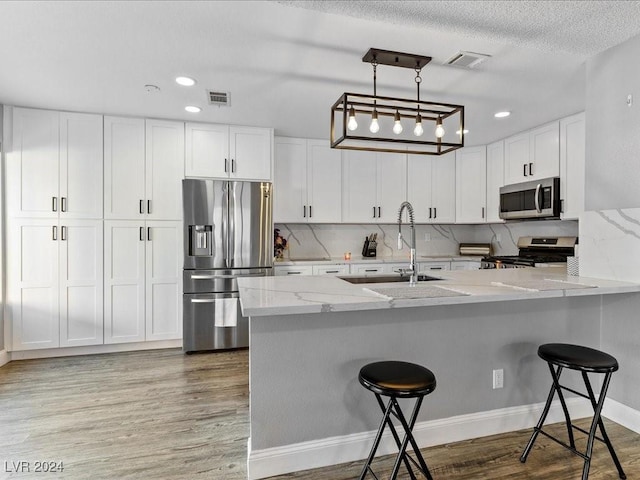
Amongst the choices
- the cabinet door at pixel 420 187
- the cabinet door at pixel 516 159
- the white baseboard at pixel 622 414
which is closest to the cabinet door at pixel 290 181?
the cabinet door at pixel 420 187

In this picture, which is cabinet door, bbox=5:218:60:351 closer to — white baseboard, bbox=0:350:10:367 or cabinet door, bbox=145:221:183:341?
white baseboard, bbox=0:350:10:367

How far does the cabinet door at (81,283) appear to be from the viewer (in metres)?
3.56

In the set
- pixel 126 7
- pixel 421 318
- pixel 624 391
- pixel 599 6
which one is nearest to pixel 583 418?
pixel 624 391

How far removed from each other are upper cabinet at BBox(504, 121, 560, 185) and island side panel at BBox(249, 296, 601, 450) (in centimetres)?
193

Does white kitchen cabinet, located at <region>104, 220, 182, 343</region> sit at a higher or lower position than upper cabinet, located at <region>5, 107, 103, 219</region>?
lower

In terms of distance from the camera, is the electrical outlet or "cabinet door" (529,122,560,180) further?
"cabinet door" (529,122,560,180)

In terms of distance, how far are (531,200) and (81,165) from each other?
474 centimetres

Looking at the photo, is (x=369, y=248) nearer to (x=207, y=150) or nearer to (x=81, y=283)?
(x=207, y=150)

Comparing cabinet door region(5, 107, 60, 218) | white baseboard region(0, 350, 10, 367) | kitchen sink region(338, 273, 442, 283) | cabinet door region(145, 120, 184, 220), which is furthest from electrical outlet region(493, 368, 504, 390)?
white baseboard region(0, 350, 10, 367)

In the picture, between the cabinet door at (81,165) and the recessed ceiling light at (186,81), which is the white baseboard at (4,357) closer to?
the cabinet door at (81,165)

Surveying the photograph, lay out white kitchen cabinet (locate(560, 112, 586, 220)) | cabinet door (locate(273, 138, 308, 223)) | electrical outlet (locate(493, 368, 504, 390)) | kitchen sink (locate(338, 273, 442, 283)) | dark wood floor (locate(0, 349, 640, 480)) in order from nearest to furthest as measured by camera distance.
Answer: dark wood floor (locate(0, 349, 640, 480)) → electrical outlet (locate(493, 368, 504, 390)) → kitchen sink (locate(338, 273, 442, 283)) → white kitchen cabinet (locate(560, 112, 586, 220)) → cabinet door (locate(273, 138, 308, 223))

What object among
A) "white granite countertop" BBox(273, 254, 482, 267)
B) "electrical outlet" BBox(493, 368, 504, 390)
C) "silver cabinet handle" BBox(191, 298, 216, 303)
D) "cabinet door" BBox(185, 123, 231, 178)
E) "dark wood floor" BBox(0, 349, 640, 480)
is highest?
"cabinet door" BBox(185, 123, 231, 178)

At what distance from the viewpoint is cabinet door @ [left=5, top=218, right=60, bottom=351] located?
3.44 m

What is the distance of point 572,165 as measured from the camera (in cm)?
360
